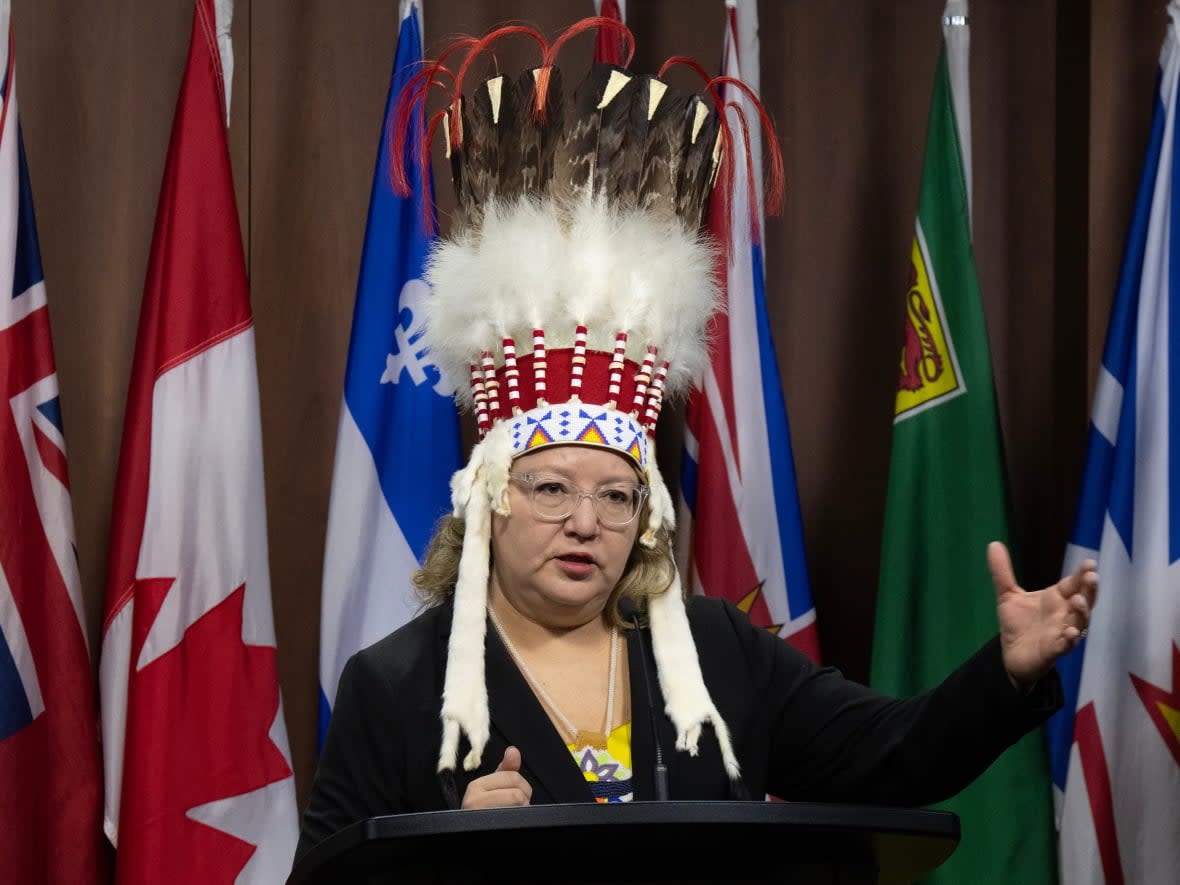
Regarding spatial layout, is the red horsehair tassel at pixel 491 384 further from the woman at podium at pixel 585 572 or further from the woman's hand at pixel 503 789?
the woman's hand at pixel 503 789

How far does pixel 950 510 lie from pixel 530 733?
1.53m

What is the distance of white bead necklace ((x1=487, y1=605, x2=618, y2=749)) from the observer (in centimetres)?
195

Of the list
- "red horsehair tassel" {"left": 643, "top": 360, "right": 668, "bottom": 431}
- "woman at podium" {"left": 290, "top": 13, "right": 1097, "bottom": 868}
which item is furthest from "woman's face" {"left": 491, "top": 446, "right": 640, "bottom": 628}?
"red horsehair tassel" {"left": 643, "top": 360, "right": 668, "bottom": 431}

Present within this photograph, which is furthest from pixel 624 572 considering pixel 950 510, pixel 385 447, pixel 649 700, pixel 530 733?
pixel 950 510

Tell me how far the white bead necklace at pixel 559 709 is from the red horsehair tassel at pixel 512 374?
280 mm

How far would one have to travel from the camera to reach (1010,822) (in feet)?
10.1

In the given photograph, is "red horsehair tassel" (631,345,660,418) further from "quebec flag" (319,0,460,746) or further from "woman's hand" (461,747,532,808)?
"quebec flag" (319,0,460,746)

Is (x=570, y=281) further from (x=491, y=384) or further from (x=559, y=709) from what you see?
(x=559, y=709)

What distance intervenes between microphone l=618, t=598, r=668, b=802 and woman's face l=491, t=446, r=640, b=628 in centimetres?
5

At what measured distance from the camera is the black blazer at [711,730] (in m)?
1.84

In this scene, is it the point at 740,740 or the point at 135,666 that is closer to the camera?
the point at 740,740

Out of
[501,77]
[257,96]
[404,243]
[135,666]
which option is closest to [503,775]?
[501,77]

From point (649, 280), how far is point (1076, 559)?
4.73 ft

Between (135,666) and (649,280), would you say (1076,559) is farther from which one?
(135,666)
